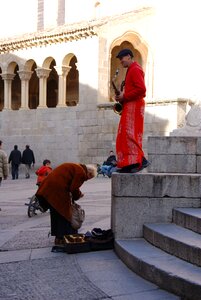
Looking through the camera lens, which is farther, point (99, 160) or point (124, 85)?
point (99, 160)

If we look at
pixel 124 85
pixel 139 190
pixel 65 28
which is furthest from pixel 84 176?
pixel 65 28

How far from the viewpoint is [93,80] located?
2666cm

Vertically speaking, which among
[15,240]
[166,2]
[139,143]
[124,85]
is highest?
[166,2]

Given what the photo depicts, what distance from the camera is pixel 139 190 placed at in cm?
691

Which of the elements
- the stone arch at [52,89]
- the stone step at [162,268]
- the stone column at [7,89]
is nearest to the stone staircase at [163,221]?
the stone step at [162,268]

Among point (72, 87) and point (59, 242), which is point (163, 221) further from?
point (72, 87)

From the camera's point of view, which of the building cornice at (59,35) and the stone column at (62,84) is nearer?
the building cornice at (59,35)

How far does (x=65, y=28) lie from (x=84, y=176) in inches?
832

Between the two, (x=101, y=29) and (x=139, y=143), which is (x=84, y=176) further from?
(x=101, y=29)

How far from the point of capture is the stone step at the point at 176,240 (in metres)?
5.43

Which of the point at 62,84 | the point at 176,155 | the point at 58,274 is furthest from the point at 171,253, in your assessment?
the point at 62,84

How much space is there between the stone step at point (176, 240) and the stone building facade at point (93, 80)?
663 inches

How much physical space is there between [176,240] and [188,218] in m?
0.67

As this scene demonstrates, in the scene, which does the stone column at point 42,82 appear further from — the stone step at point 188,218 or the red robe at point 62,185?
the stone step at point 188,218
